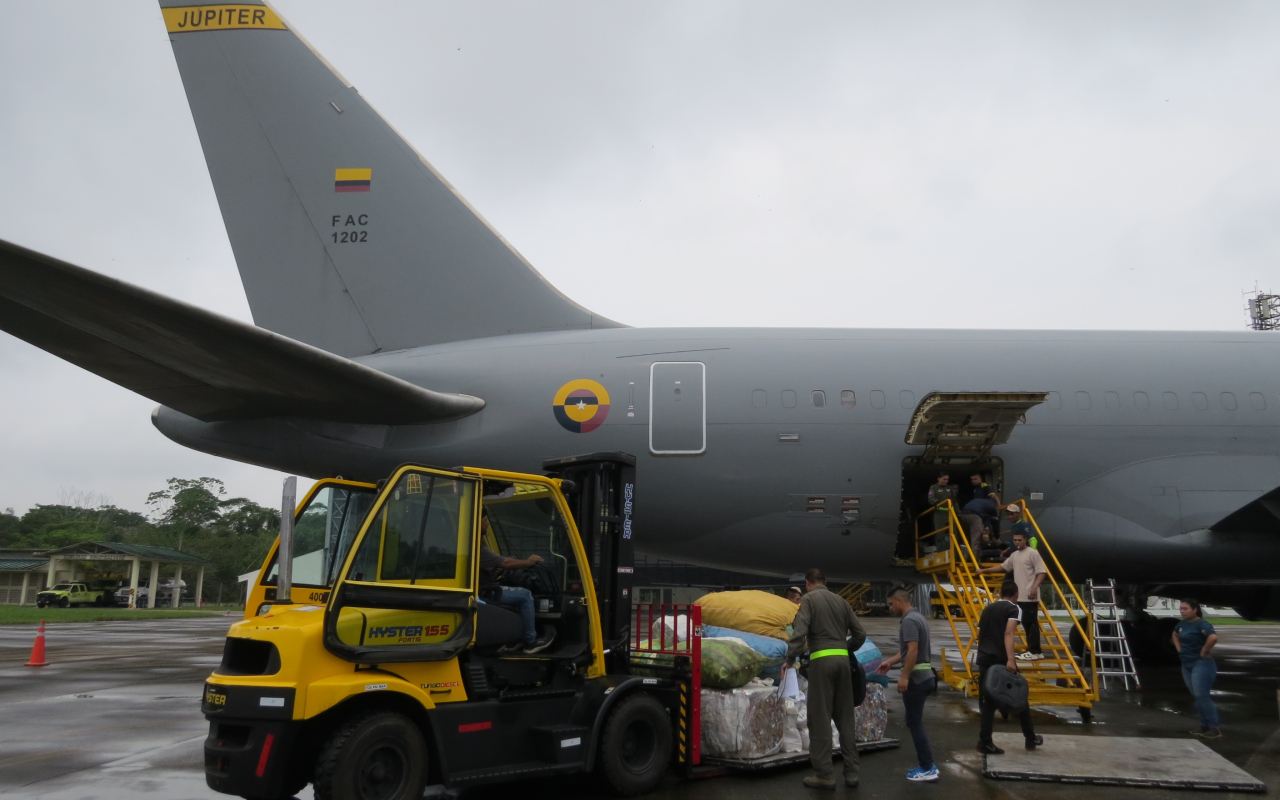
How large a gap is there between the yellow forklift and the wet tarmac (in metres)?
0.72

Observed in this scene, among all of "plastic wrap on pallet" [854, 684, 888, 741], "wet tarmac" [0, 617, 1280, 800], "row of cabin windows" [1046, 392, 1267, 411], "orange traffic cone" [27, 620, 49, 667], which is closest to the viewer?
"wet tarmac" [0, 617, 1280, 800]

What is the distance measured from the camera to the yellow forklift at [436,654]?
4.82 m

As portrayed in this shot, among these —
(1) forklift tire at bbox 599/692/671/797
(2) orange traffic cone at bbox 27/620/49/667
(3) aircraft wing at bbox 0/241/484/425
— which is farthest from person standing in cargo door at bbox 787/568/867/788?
(2) orange traffic cone at bbox 27/620/49/667

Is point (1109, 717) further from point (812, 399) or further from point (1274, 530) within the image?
point (812, 399)

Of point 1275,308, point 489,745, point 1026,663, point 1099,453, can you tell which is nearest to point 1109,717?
point 1026,663

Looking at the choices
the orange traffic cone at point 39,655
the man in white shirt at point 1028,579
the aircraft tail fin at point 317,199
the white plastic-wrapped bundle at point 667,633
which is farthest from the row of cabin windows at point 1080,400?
the orange traffic cone at point 39,655

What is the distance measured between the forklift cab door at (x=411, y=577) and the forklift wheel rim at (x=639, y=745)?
1557 mm

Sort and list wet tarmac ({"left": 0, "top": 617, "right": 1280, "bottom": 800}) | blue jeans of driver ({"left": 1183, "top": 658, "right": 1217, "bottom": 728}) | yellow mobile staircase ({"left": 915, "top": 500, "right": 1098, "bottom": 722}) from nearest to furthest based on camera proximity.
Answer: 1. wet tarmac ({"left": 0, "top": 617, "right": 1280, "bottom": 800})
2. blue jeans of driver ({"left": 1183, "top": 658, "right": 1217, "bottom": 728})
3. yellow mobile staircase ({"left": 915, "top": 500, "right": 1098, "bottom": 722})

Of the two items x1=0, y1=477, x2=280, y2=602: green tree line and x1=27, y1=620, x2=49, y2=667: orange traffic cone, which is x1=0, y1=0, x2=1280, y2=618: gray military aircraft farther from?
x1=0, y1=477, x2=280, y2=602: green tree line

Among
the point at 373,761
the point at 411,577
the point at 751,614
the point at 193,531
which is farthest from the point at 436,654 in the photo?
the point at 193,531

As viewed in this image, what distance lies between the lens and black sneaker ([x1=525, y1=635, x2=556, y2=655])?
623 cm

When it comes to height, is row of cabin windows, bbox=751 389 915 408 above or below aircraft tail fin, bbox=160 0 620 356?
below

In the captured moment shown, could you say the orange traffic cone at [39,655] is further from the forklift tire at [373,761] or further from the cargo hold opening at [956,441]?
the cargo hold opening at [956,441]

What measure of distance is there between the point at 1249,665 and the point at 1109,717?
29.8 feet
